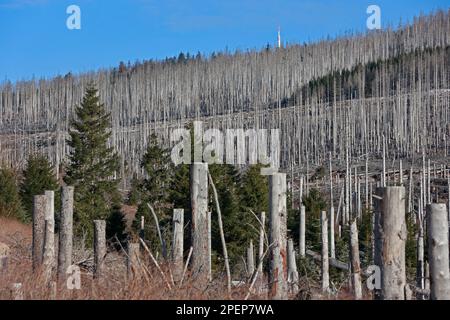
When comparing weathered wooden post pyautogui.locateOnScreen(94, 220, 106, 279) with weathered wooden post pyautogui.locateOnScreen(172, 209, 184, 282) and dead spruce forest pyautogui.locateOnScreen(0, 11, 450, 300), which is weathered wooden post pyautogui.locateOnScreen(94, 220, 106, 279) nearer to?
dead spruce forest pyautogui.locateOnScreen(0, 11, 450, 300)

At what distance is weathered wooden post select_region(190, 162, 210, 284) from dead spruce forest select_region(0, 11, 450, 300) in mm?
16

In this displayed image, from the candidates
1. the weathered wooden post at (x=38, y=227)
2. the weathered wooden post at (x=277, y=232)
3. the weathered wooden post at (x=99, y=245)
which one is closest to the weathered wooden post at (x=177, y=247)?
the weathered wooden post at (x=277, y=232)

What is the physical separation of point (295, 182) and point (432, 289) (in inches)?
1612

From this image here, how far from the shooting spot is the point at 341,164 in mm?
50656

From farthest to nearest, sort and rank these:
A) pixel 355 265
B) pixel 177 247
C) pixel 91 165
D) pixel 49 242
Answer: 1. pixel 91 165
2. pixel 355 265
3. pixel 49 242
4. pixel 177 247

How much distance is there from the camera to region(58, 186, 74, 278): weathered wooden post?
9.48m

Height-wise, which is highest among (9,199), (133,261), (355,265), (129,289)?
(9,199)

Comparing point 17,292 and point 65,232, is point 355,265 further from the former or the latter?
point 17,292

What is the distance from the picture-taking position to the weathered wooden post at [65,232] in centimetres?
948

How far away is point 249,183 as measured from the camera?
1137 inches

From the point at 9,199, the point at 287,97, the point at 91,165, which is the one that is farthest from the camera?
the point at 287,97

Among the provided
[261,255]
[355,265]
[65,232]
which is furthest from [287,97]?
[261,255]

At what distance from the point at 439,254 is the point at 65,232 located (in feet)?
16.5
